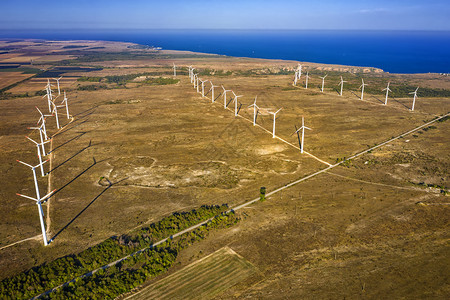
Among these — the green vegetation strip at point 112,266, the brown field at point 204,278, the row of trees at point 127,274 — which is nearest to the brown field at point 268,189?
the brown field at point 204,278

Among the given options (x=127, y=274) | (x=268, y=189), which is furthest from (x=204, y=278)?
(x=268, y=189)

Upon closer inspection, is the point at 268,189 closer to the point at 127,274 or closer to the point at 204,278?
the point at 204,278

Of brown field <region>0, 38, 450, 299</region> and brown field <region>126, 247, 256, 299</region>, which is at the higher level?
brown field <region>0, 38, 450, 299</region>

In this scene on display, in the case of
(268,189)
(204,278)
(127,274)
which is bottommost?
(204,278)

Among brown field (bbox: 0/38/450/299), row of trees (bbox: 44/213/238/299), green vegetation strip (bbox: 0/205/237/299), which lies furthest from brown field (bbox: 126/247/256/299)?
green vegetation strip (bbox: 0/205/237/299)

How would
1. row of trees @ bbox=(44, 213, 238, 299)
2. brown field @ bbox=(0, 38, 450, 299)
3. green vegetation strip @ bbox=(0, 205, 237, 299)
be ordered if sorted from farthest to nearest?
1. brown field @ bbox=(0, 38, 450, 299)
2. green vegetation strip @ bbox=(0, 205, 237, 299)
3. row of trees @ bbox=(44, 213, 238, 299)

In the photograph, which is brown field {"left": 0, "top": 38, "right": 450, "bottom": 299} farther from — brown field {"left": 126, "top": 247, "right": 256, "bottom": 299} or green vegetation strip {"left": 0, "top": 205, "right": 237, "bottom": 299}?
green vegetation strip {"left": 0, "top": 205, "right": 237, "bottom": 299}

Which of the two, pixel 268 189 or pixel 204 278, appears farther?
pixel 268 189
